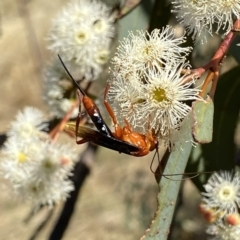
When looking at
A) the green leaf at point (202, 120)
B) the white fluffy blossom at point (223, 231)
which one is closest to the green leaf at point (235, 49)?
the green leaf at point (202, 120)

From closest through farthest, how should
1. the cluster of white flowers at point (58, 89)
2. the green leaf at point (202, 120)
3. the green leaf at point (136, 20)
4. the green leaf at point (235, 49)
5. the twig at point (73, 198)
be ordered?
1. the green leaf at point (202, 120)
2. the green leaf at point (235, 49)
3. the green leaf at point (136, 20)
4. the cluster of white flowers at point (58, 89)
5. the twig at point (73, 198)

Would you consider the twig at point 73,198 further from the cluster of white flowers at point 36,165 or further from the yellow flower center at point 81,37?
the yellow flower center at point 81,37

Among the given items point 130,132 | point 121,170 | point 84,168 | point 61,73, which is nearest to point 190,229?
point 121,170

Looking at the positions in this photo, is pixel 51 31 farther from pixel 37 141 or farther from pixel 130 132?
pixel 130 132

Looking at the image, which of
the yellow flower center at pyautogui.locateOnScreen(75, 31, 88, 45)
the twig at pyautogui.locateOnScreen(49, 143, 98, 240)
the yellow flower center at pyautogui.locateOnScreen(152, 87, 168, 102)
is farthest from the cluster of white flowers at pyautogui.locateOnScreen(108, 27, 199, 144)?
the twig at pyautogui.locateOnScreen(49, 143, 98, 240)

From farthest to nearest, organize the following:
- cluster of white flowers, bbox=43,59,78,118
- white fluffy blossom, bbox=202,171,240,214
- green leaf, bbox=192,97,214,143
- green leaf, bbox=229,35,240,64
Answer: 1. cluster of white flowers, bbox=43,59,78,118
2. white fluffy blossom, bbox=202,171,240,214
3. green leaf, bbox=229,35,240,64
4. green leaf, bbox=192,97,214,143

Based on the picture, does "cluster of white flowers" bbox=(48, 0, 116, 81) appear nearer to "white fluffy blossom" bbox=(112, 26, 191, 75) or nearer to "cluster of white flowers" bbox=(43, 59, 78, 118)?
"cluster of white flowers" bbox=(43, 59, 78, 118)
